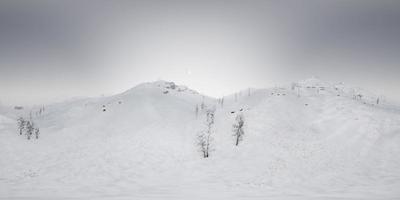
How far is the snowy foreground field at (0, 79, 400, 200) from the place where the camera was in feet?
113

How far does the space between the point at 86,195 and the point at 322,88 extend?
90481mm

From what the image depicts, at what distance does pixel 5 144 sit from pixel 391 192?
6002 cm

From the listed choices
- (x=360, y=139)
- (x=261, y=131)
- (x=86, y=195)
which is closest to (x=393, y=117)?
(x=360, y=139)

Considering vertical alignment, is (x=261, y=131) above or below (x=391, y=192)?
above

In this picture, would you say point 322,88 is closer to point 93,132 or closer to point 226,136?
point 226,136

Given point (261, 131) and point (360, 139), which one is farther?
point (261, 131)

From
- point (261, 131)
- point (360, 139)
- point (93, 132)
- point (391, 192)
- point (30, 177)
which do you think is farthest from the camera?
point (93, 132)

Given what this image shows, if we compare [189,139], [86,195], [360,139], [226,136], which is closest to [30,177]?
[86,195]

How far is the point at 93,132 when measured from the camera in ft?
231

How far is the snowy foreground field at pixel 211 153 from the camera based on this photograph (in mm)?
34406

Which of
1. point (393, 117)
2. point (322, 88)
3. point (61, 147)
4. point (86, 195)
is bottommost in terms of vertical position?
point (86, 195)

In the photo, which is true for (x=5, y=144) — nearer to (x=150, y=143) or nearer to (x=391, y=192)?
(x=150, y=143)

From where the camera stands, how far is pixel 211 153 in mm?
54406

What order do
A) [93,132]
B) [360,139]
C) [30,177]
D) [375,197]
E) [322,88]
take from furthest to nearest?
1. [322,88]
2. [93,132]
3. [360,139]
4. [30,177]
5. [375,197]
